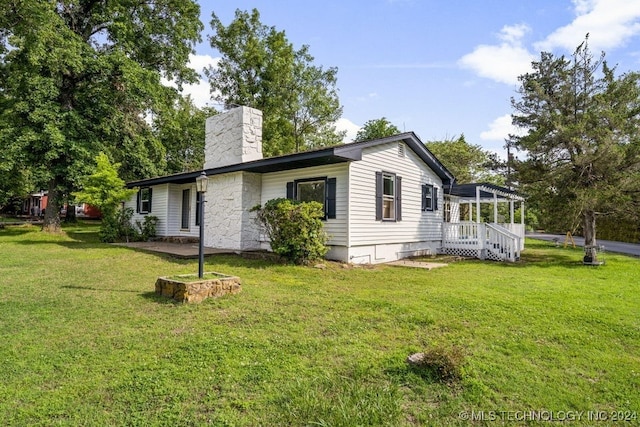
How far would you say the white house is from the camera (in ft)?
31.0

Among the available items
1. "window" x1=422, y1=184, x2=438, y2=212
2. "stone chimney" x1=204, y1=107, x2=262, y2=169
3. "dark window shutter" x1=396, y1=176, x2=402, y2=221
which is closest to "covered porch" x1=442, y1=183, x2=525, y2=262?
"window" x1=422, y1=184, x2=438, y2=212

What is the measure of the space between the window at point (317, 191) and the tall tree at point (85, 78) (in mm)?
9940

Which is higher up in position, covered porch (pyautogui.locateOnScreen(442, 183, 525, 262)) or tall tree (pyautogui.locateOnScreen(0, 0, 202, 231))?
tall tree (pyautogui.locateOnScreen(0, 0, 202, 231))

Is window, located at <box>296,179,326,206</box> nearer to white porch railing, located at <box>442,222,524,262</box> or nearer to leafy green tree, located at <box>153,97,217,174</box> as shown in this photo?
white porch railing, located at <box>442,222,524,262</box>

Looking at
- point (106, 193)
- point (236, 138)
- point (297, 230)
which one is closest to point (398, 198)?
point (297, 230)

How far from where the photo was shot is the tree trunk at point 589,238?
10.8m

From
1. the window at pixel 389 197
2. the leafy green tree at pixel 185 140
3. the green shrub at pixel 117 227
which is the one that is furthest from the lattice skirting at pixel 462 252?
the leafy green tree at pixel 185 140

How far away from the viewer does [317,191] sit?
10.1 m

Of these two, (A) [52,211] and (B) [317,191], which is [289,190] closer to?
(B) [317,191]

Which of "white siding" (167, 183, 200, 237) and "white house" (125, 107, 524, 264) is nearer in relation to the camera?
"white house" (125, 107, 524, 264)

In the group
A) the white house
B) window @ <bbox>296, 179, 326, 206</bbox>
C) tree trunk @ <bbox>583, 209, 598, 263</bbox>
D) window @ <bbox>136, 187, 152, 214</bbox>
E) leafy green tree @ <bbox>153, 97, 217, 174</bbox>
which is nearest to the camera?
the white house

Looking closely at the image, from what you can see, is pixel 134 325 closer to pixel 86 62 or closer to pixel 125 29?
pixel 86 62

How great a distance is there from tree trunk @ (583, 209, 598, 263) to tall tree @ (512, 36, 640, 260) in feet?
0.08

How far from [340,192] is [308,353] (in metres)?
6.21
